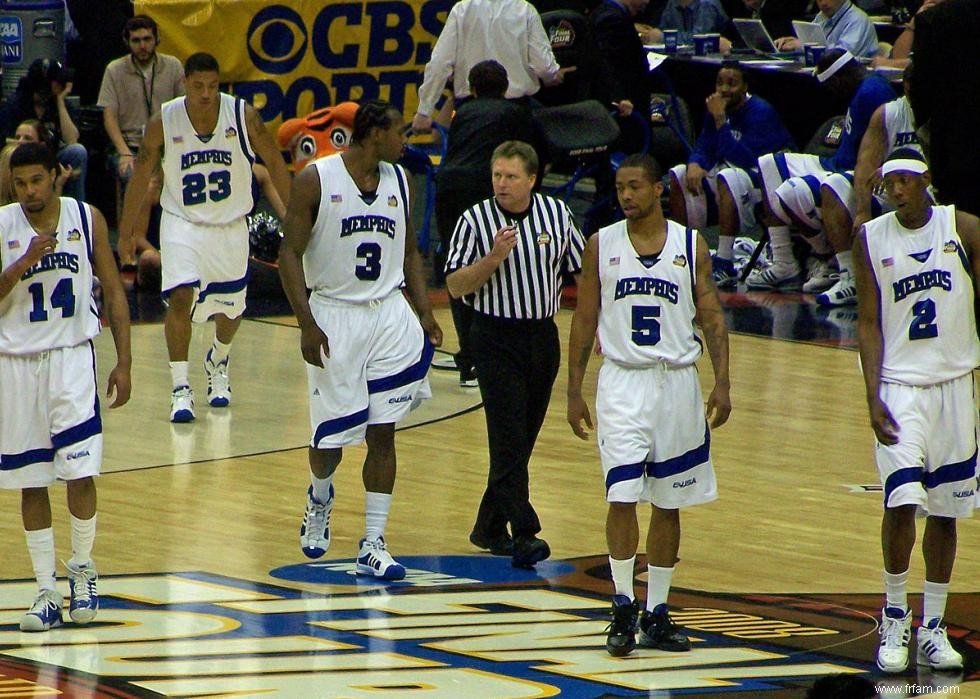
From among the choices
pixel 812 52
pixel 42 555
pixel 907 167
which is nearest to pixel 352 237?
pixel 42 555

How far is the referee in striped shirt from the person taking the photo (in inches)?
308

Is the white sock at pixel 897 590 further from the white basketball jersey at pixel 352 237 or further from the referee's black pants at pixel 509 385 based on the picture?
the white basketball jersey at pixel 352 237

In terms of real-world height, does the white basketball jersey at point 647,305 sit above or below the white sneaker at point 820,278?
above

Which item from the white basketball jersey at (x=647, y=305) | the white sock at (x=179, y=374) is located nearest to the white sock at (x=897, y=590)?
the white basketball jersey at (x=647, y=305)

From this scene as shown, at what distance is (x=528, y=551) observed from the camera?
7.79 meters

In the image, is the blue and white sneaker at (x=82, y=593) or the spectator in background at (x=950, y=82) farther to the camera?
the blue and white sneaker at (x=82, y=593)

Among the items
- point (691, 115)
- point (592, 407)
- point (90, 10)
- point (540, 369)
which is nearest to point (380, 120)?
point (540, 369)

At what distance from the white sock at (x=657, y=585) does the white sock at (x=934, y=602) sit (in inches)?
35.7

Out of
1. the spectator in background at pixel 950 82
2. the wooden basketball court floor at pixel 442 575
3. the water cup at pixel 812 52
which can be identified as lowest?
the wooden basketball court floor at pixel 442 575

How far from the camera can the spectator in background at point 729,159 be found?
14414mm

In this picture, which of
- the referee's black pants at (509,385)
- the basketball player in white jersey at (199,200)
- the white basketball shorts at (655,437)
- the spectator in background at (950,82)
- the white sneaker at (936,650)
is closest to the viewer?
the spectator in background at (950,82)

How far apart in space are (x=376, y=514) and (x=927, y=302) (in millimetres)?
2534

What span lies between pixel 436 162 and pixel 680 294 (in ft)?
31.0

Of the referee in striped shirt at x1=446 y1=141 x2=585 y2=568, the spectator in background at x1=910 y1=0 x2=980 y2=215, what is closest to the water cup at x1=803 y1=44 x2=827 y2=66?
the referee in striped shirt at x1=446 y1=141 x2=585 y2=568
